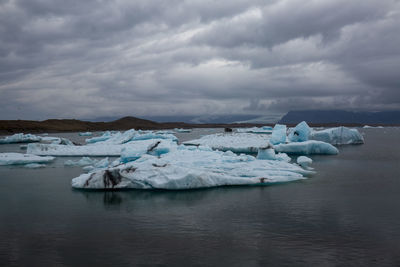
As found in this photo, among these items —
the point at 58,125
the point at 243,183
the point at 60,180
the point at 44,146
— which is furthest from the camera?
the point at 58,125

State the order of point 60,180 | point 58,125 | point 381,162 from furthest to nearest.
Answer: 1. point 58,125
2. point 381,162
3. point 60,180

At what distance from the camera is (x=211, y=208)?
9.14m

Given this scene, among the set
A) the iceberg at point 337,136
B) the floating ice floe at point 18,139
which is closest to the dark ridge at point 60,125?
the floating ice floe at point 18,139

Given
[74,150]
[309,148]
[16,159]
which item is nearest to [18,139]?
[74,150]

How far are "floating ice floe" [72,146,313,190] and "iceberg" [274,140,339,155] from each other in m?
9.90

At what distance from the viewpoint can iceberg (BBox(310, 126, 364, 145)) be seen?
1228 inches

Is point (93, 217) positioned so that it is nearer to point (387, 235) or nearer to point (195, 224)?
point (195, 224)

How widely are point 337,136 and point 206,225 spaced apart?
26.2 m

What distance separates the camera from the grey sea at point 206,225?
592cm

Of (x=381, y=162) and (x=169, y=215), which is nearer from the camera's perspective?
(x=169, y=215)

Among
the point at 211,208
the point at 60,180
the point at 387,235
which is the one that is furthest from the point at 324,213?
the point at 60,180

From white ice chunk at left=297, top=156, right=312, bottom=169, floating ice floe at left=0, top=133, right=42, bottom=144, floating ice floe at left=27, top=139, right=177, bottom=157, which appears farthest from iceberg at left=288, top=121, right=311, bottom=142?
floating ice floe at left=0, top=133, right=42, bottom=144

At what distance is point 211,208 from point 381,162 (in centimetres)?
1306

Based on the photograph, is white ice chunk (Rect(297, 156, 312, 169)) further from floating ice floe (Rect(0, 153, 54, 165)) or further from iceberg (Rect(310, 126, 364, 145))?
iceberg (Rect(310, 126, 364, 145))
